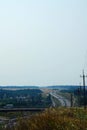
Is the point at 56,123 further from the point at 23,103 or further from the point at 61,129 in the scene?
the point at 23,103

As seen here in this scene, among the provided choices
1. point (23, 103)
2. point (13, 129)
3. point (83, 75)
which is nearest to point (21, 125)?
point (13, 129)

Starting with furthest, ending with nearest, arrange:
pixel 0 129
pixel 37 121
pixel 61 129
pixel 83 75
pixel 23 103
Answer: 1. pixel 23 103
2. pixel 83 75
3. pixel 0 129
4. pixel 37 121
5. pixel 61 129

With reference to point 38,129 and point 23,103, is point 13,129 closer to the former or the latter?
point 38,129

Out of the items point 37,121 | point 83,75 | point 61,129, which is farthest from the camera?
point 83,75

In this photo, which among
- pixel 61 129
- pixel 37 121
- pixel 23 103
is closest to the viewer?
pixel 61 129

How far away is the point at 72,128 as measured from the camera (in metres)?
16.0

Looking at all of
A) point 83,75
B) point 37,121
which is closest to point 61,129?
point 37,121

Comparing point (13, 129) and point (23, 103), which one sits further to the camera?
point (23, 103)

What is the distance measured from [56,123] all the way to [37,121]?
2.99 ft

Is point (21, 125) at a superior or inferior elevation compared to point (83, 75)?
inferior

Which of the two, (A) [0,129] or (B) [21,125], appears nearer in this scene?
(B) [21,125]

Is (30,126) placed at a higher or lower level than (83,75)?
lower

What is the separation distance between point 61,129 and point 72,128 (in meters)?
0.48

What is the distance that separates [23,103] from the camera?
112m
